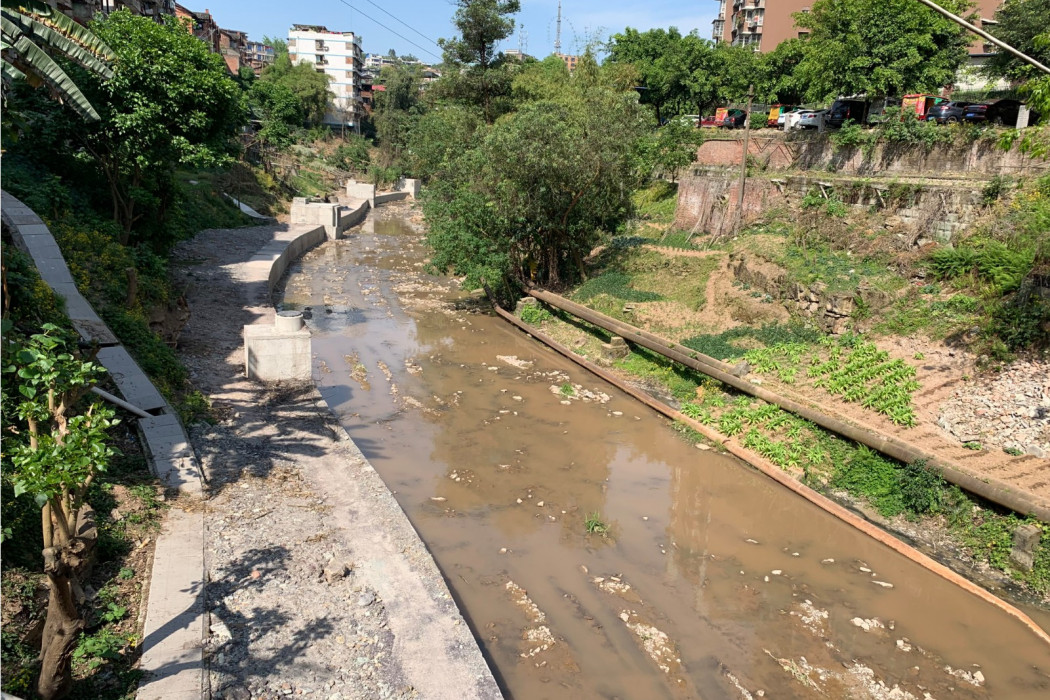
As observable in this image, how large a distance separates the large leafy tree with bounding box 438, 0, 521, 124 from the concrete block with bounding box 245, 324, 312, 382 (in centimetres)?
2753

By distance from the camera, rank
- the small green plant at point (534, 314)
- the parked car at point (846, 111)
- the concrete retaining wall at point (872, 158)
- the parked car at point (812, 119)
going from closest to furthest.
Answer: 1. the concrete retaining wall at point (872, 158)
2. the small green plant at point (534, 314)
3. the parked car at point (812, 119)
4. the parked car at point (846, 111)

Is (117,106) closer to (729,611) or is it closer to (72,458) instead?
(72,458)

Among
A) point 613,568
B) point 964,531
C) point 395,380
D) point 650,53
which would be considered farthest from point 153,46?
point 650,53

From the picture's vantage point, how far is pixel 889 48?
912 inches

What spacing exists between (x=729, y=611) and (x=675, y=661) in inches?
47.5

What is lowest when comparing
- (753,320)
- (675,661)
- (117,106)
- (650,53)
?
(675,661)

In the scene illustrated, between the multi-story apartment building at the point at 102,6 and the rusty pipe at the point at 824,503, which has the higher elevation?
the multi-story apartment building at the point at 102,6

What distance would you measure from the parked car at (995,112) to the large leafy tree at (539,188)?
10.6 meters

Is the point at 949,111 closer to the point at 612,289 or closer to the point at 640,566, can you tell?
the point at 612,289

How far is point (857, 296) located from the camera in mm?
14555

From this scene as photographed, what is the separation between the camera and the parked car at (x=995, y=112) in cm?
2075

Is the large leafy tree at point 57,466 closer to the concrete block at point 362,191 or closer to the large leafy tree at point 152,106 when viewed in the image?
the large leafy tree at point 152,106

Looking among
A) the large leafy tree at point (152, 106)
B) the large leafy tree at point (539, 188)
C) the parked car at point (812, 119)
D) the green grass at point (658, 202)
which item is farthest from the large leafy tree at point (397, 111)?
the large leafy tree at point (152, 106)

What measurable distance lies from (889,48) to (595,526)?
72.3ft
